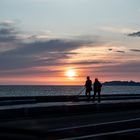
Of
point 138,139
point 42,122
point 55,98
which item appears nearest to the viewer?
point 138,139

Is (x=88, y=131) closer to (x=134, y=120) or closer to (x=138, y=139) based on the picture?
(x=138, y=139)

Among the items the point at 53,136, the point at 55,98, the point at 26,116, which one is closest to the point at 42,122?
the point at 26,116

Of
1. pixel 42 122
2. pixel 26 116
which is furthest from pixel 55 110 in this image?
pixel 42 122

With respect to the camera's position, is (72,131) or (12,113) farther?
(12,113)

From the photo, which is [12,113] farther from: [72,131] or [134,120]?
[72,131]

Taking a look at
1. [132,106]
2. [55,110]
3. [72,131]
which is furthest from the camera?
[132,106]

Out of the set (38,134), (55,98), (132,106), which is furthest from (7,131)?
(55,98)

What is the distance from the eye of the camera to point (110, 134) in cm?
1577

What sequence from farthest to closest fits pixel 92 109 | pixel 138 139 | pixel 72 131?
pixel 92 109 < pixel 72 131 < pixel 138 139

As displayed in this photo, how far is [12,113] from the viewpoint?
24016mm

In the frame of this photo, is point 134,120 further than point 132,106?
No

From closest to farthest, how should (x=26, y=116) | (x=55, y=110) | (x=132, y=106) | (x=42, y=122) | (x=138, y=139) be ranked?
(x=138, y=139)
(x=42, y=122)
(x=26, y=116)
(x=55, y=110)
(x=132, y=106)

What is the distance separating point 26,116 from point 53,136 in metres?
8.54

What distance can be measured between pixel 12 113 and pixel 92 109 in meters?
5.48
